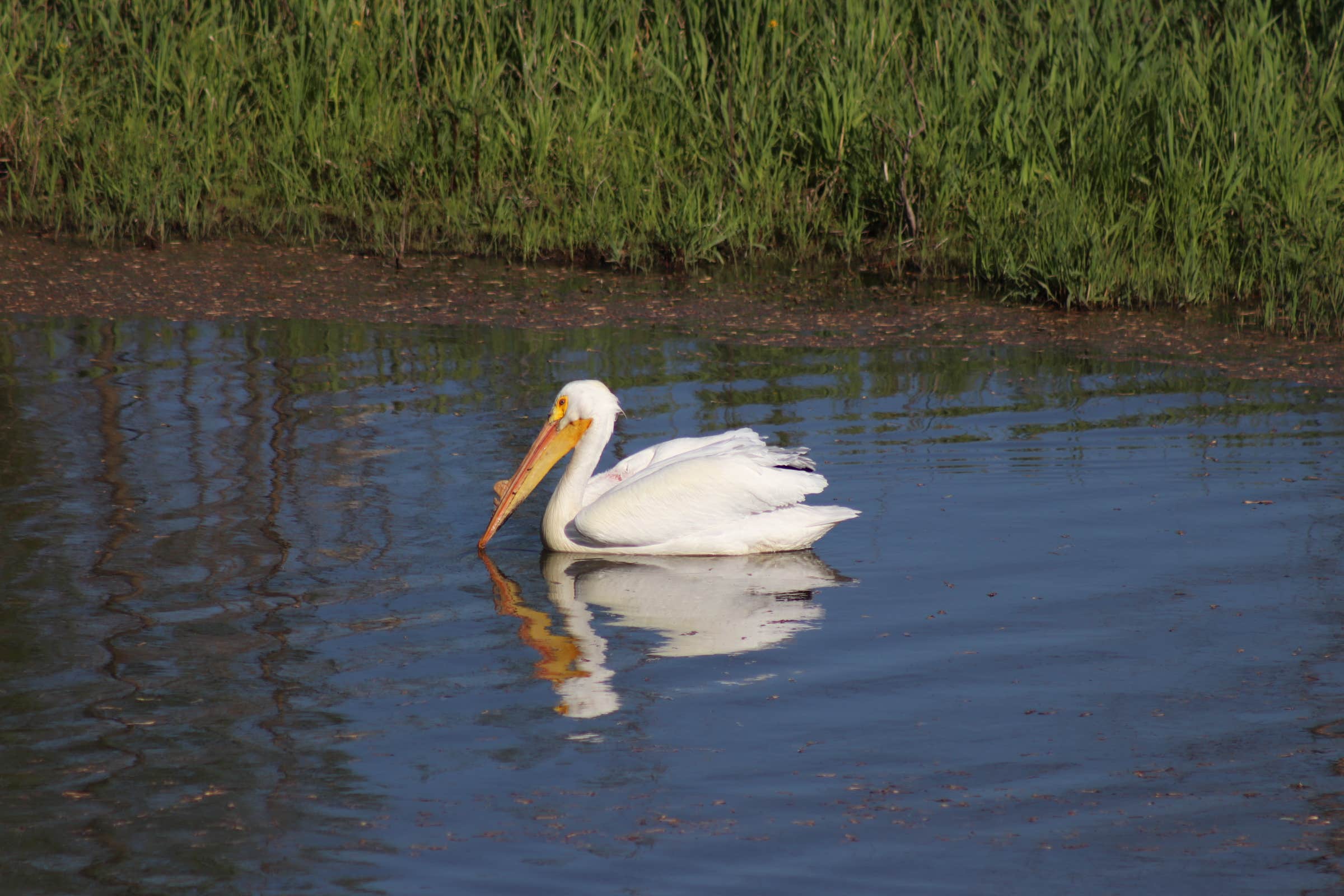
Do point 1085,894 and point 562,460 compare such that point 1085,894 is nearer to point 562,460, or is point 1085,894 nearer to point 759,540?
point 759,540

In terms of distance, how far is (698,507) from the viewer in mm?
5770

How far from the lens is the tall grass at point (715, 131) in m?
9.17

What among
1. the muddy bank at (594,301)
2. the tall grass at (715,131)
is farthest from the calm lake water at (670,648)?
the tall grass at (715,131)

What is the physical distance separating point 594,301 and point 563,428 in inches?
127

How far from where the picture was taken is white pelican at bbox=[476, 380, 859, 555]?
5.75 meters

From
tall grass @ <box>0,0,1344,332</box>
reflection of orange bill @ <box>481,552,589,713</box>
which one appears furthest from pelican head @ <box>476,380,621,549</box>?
tall grass @ <box>0,0,1344,332</box>

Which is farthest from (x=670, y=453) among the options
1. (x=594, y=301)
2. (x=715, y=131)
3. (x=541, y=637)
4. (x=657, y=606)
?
(x=715, y=131)

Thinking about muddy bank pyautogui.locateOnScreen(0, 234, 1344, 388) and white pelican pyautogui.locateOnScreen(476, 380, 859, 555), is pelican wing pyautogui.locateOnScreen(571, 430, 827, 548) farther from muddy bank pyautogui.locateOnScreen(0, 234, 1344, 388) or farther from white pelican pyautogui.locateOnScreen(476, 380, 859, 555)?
muddy bank pyautogui.locateOnScreen(0, 234, 1344, 388)

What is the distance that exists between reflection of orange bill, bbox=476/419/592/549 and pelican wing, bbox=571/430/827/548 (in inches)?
9.4

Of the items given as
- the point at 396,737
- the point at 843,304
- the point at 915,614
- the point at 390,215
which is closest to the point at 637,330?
the point at 843,304

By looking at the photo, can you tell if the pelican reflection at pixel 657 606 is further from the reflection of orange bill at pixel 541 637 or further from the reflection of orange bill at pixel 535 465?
the reflection of orange bill at pixel 535 465

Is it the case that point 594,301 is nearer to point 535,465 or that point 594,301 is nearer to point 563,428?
point 563,428

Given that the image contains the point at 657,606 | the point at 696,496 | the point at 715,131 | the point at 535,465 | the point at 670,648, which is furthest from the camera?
the point at 715,131

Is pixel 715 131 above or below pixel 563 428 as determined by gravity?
above
